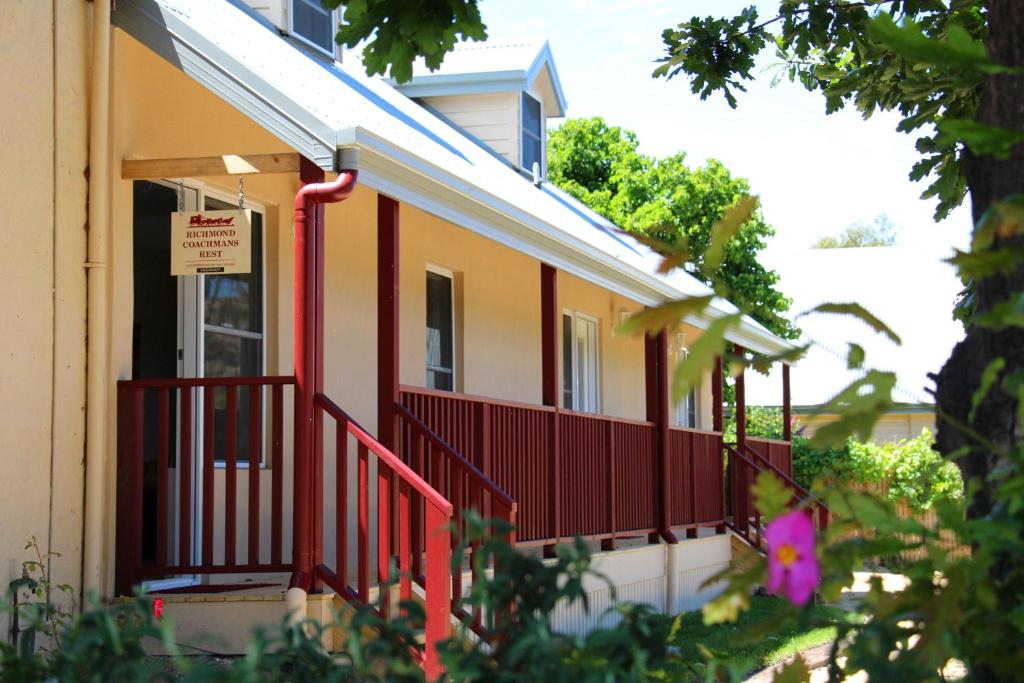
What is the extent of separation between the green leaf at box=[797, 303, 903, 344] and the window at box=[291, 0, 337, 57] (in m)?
8.91

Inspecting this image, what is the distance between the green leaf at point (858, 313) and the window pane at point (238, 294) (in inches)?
256

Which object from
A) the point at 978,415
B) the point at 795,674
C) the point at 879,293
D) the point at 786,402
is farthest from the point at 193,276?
the point at 879,293

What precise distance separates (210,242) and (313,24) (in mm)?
4433

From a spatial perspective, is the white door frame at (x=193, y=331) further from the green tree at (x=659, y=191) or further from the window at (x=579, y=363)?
the green tree at (x=659, y=191)

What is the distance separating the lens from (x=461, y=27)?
506cm

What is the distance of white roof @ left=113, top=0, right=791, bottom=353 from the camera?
22.6 ft

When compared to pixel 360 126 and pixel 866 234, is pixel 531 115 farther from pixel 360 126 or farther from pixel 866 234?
pixel 866 234

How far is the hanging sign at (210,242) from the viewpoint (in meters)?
7.15

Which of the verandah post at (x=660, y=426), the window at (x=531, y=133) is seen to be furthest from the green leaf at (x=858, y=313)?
the window at (x=531, y=133)

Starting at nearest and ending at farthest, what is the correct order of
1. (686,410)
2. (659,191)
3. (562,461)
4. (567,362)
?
(562,461) → (567,362) → (686,410) → (659,191)

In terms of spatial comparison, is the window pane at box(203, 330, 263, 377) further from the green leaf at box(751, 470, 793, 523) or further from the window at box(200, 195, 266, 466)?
the green leaf at box(751, 470, 793, 523)

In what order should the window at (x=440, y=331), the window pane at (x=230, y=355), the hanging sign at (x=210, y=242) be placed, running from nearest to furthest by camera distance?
1. the hanging sign at (x=210, y=242)
2. the window pane at (x=230, y=355)
3. the window at (x=440, y=331)

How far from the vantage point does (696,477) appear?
15.1 meters

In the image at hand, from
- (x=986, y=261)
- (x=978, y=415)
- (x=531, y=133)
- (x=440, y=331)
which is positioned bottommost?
(x=978, y=415)
